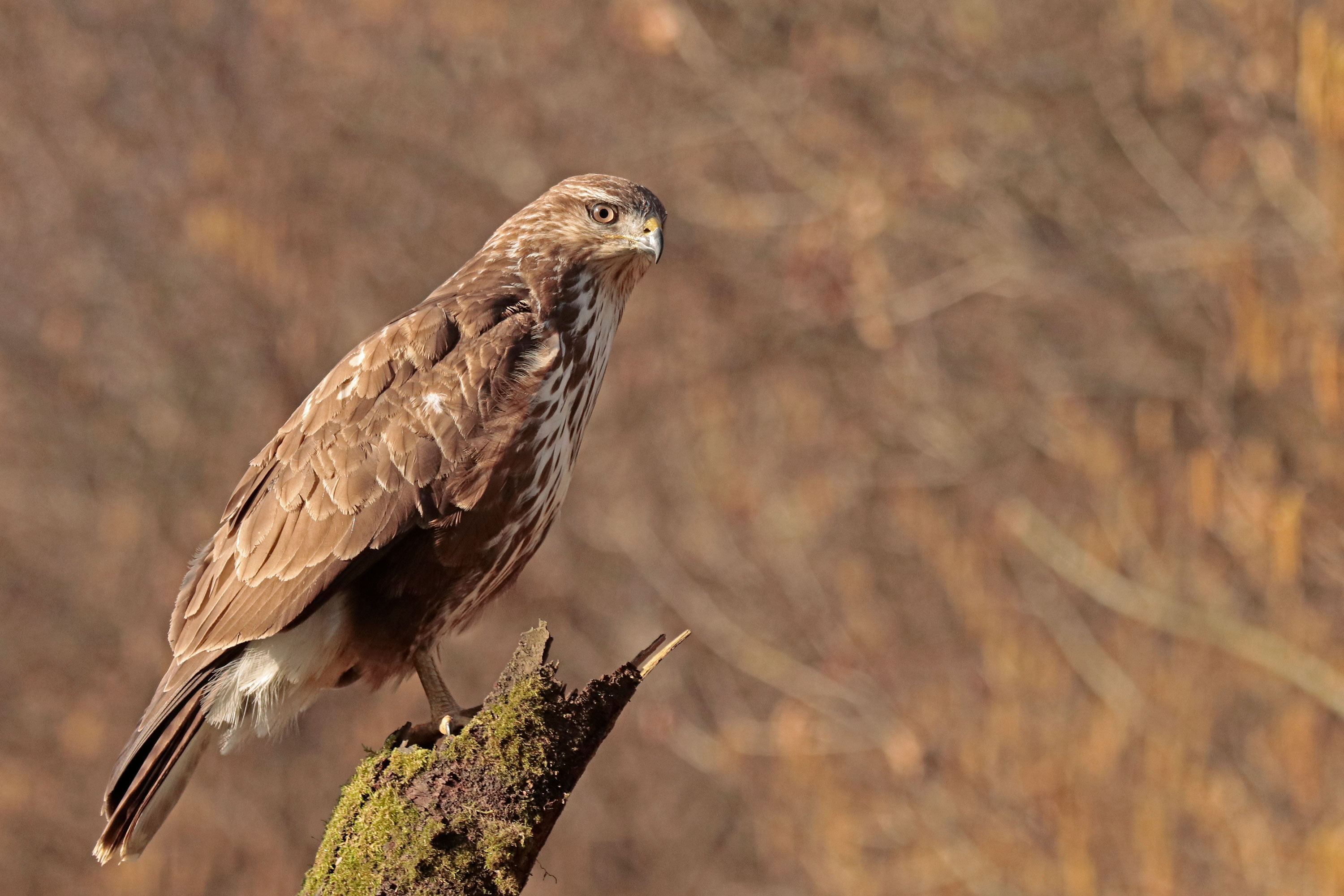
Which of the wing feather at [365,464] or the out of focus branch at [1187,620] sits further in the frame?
the out of focus branch at [1187,620]

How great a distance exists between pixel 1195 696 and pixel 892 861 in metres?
2.88

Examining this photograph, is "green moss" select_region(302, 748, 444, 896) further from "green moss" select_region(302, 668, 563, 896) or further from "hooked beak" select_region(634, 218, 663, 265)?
"hooked beak" select_region(634, 218, 663, 265)

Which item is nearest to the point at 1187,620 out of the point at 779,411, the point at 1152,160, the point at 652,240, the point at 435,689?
the point at 1152,160

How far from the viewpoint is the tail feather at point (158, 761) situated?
12.4ft

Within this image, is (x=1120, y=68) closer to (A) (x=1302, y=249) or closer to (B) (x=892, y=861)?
(A) (x=1302, y=249)

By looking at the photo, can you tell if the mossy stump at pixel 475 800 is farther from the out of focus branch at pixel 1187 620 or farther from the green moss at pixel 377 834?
the out of focus branch at pixel 1187 620

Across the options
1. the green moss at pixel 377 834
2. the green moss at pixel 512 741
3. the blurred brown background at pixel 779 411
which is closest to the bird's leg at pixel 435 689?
the green moss at pixel 377 834

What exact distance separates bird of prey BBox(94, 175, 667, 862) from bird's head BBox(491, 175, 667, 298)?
163mm

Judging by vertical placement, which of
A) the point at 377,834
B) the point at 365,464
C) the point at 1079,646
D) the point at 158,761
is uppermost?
the point at 1079,646

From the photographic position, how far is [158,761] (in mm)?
3838

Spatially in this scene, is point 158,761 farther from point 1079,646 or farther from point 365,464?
point 1079,646

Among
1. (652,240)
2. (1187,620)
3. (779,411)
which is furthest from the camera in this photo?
(779,411)

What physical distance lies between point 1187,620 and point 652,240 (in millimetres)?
5617

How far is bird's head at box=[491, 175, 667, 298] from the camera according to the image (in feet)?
14.4
